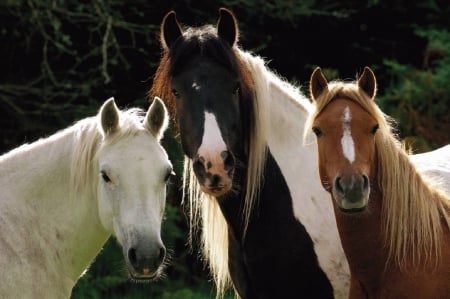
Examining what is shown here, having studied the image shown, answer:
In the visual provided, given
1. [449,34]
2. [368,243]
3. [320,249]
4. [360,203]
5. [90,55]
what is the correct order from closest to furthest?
[360,203], [368,243], [320,249], [90,55], [449,34]

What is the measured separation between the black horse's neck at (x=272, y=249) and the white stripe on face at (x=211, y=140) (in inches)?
17.8

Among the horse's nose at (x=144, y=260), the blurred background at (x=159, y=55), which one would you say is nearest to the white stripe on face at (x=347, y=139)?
the horse's nose at (x=144, y=260)

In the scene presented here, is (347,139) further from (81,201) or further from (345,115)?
(81,201)

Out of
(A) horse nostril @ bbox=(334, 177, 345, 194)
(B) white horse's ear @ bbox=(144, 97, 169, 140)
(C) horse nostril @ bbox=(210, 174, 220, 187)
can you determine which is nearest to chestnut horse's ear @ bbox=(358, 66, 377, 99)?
(A) horse nostril @ bbox=(334, 177, 345, 194)

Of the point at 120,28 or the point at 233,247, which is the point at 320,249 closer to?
the point at 233,247

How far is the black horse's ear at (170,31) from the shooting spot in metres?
4.95

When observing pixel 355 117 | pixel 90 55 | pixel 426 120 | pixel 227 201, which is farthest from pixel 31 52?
pixel 355 117

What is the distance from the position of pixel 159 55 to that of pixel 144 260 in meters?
5.15

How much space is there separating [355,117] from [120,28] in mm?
5086

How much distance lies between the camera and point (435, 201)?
4.39m

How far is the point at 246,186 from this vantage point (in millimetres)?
4785

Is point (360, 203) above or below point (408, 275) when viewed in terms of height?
above

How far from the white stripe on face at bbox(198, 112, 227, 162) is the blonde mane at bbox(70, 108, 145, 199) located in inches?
12.8

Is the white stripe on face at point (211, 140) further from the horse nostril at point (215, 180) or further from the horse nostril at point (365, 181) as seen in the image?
the horse nostril at point (365, 181)
